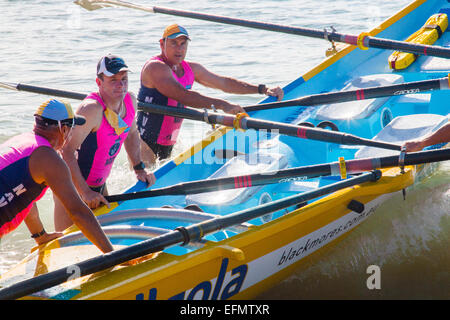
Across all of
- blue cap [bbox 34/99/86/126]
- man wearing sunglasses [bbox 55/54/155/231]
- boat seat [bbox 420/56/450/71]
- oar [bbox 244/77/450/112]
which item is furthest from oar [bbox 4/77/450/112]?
blue cap [bbox 34/99/86/126]

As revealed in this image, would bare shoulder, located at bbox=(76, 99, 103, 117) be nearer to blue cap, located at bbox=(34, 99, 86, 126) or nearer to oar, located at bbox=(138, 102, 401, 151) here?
blue cap, located at bbox=(34, 99, 86, 126)

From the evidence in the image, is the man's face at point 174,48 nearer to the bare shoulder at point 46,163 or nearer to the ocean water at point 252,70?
the ocean water at point 252,70

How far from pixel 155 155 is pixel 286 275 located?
212 cm

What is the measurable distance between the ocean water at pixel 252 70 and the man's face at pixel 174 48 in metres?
1.60

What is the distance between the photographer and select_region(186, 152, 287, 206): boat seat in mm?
5031

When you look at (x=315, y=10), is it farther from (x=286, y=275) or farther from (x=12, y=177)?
(x=12, y=177)

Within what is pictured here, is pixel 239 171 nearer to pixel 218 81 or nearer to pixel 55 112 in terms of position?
pixel 218 81

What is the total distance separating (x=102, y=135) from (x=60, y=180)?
4.02ft

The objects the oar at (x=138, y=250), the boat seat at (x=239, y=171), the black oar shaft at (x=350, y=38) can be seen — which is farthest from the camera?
the black oar shaft at (x=350, y=38)

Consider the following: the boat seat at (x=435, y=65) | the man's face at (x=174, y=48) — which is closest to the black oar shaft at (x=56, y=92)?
the man's face at (x=174, y=48)

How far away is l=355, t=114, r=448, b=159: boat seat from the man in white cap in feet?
3.77

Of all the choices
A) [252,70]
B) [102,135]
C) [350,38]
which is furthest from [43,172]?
[252,70]

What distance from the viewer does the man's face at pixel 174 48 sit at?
5.64m
